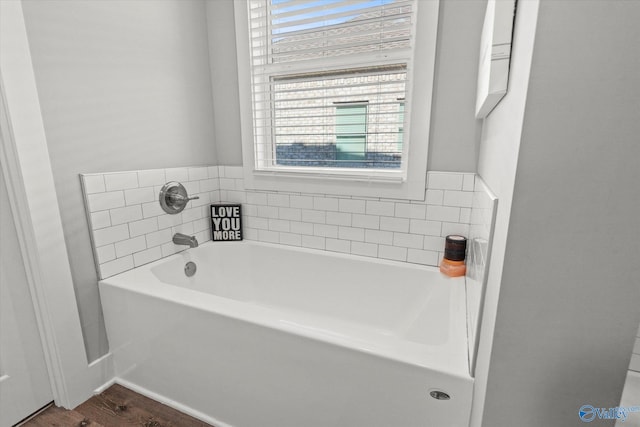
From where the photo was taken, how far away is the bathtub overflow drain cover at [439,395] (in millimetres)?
930

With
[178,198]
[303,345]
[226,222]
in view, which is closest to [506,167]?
[303,345]

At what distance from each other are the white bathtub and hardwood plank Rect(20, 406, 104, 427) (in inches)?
8.9

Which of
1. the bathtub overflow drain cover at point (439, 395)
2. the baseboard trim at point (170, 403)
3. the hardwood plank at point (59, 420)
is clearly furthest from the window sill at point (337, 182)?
the hardwood plank at point (59, 420)

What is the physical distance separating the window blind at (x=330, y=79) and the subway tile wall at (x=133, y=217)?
57 cm

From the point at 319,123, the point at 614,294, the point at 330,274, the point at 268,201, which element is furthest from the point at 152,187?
the point at 614,294

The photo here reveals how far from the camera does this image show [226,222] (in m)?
2.22

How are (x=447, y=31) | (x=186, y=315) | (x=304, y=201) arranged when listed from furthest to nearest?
(x=304, y=201), (x=447, y=31), (x=186, y=315)

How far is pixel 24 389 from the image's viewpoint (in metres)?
1.40

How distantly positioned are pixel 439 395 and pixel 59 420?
5.43 ft

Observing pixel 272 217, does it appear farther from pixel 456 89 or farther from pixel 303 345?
pixel 456 89

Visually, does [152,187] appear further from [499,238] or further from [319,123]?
[499,238]

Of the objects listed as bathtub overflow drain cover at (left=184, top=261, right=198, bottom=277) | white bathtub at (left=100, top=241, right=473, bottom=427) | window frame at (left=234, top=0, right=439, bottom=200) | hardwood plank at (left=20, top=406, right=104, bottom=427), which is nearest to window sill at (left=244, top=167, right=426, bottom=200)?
window frame at (left=234, top=0, right=439, bottom=200)

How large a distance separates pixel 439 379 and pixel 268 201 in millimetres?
1509

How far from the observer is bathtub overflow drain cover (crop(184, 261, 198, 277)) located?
1968 mm
